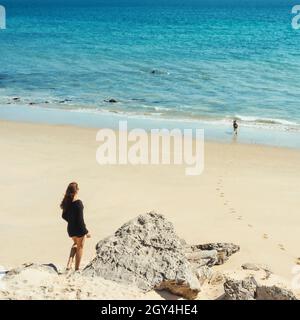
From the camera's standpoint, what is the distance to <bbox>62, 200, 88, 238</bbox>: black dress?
8.72 m

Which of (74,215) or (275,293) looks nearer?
(275,293)

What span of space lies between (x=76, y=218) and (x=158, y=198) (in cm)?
573

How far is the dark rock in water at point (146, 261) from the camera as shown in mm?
7430

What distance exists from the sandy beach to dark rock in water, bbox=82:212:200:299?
205 centimetres

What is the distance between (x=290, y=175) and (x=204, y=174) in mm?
2732

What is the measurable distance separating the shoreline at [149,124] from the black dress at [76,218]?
13774mm

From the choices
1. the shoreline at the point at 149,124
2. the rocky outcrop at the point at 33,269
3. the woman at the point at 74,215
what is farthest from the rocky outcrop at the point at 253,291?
the shoreline at the point at 149,124

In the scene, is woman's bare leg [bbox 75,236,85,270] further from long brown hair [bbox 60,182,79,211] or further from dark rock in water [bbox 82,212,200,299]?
dark rock in water [bbox 82,212,200,299]

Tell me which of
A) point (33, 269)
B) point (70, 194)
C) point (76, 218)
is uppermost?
point (70, 194)

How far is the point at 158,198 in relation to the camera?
562 inches

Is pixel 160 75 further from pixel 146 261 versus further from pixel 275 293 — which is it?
pixel 275 293

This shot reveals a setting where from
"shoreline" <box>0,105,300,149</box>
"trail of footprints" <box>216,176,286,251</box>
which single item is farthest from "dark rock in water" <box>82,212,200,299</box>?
"shoreline" <box>0,105,300,149</box>

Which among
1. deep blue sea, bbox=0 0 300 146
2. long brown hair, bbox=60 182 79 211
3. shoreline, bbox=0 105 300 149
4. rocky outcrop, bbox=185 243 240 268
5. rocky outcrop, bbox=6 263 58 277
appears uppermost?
deep blue sea, bbox=0 0 300 146

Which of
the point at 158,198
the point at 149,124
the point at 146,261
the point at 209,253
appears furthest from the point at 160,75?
the point at 146,261
